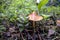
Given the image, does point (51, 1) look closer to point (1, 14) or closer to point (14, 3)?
point (14, 3)

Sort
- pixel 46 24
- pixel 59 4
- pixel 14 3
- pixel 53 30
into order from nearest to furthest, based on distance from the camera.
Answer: pixel 53 30, pixel 46 24, pixel 14 3, pixel 59 4

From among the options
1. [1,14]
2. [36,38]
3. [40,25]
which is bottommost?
[36,38]

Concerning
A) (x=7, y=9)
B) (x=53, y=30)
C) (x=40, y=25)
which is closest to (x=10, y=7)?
(x=7, y=9)

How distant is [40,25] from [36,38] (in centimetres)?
18

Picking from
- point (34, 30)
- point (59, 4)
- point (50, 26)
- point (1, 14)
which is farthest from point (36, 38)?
point (59, 4)

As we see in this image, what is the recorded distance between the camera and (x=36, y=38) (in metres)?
2.08

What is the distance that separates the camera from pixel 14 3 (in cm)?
242

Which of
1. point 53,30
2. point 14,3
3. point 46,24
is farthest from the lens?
point 14,3

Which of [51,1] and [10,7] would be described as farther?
[51,1]

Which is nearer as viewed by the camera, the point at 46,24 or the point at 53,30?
the point at 53,30

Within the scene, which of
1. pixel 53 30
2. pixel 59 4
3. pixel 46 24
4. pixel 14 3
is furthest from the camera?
pixel 59 4

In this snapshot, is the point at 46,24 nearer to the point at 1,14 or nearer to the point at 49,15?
the point at 49,15

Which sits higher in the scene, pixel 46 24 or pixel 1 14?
pixel 1 14

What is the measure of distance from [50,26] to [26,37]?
1.08 feet
